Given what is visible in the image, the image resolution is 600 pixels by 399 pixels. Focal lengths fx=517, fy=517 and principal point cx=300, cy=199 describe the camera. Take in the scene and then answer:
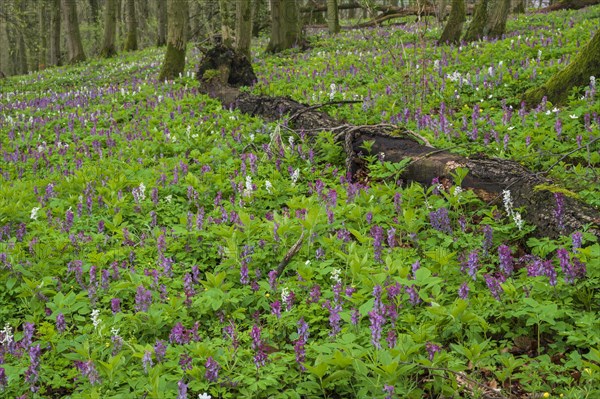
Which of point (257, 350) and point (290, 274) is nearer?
point (257, 350)

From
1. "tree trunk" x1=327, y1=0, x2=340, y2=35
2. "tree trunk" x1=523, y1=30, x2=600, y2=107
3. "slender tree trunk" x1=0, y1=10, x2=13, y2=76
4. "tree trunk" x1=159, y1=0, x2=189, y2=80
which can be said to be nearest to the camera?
"tree trunk" x1=523, y1=30, x2=600, y2=107

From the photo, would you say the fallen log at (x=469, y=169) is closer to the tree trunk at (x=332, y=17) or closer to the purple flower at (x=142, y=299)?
the purple flower at (x=142, y=299)

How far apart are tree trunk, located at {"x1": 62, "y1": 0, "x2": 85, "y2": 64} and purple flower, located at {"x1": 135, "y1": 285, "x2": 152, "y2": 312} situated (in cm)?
2666

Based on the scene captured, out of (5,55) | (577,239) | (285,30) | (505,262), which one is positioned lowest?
(505,262)

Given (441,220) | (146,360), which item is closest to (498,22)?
(441,220)

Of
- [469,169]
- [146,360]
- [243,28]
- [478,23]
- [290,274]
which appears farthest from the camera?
[478,23]

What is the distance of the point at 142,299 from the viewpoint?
3.66 m

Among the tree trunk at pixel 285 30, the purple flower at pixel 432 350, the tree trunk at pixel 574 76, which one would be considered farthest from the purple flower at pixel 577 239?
the tree trunk at pixel 285 30

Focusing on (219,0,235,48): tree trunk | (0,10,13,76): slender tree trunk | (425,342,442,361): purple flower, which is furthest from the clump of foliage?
(0,10,13,76): slender tree trunk

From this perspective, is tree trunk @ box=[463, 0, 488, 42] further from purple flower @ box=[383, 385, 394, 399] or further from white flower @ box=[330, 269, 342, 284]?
purple flower @ box=[383, 385, 394, 399]

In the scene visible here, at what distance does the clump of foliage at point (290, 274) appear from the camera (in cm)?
299

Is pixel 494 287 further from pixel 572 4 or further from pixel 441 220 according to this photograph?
pixel 572 4

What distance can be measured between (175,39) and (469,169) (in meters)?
11.8

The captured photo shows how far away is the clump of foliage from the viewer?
118 inches
